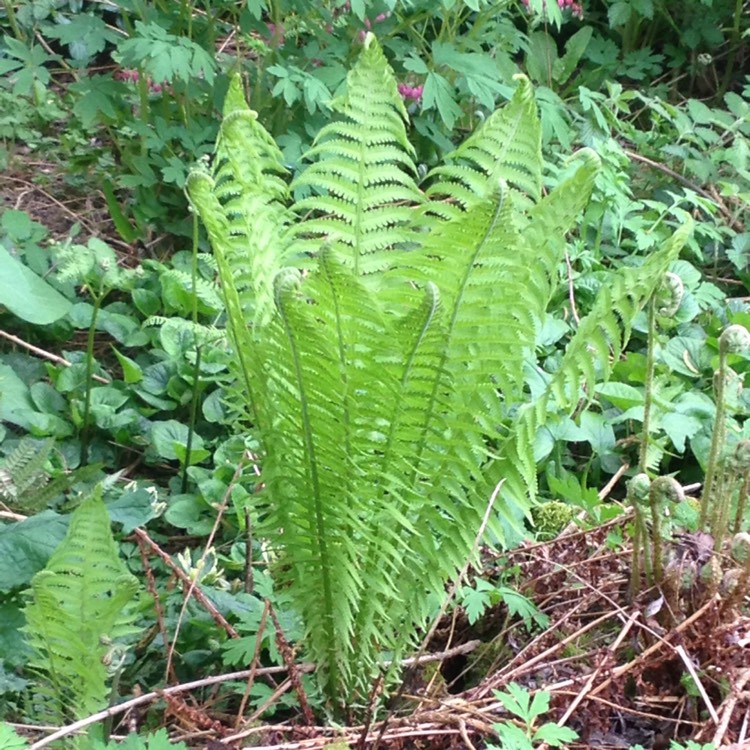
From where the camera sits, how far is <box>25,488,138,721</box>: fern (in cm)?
94

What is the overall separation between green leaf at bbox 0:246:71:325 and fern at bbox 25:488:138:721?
22.9 inches

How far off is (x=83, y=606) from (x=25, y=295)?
68 cm

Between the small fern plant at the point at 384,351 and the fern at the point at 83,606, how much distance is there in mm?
172

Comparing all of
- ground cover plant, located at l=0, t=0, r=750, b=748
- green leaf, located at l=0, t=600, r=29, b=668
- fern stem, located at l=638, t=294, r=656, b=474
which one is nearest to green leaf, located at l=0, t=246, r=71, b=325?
ground cover plant, located at l=0, t=0, r=750, b=748

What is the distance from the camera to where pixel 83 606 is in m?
0.97

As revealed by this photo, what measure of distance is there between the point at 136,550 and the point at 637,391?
1.01 metres

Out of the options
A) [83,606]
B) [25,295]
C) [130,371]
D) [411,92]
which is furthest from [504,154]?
[411,92]

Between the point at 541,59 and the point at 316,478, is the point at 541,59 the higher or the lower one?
the higher one

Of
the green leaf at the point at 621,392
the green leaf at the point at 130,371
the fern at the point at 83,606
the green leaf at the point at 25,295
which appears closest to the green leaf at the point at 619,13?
the green leaf at the point at 621,392

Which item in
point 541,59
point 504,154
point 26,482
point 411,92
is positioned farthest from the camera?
point 541,59

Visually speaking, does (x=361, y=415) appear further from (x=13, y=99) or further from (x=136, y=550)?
(x=13, y=99)

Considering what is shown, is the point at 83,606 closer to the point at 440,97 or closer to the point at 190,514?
the point at 190,514

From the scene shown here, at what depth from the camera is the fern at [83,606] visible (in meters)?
0.94

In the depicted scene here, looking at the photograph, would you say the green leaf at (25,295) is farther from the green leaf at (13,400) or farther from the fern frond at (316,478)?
the fern frond at (316,478)
